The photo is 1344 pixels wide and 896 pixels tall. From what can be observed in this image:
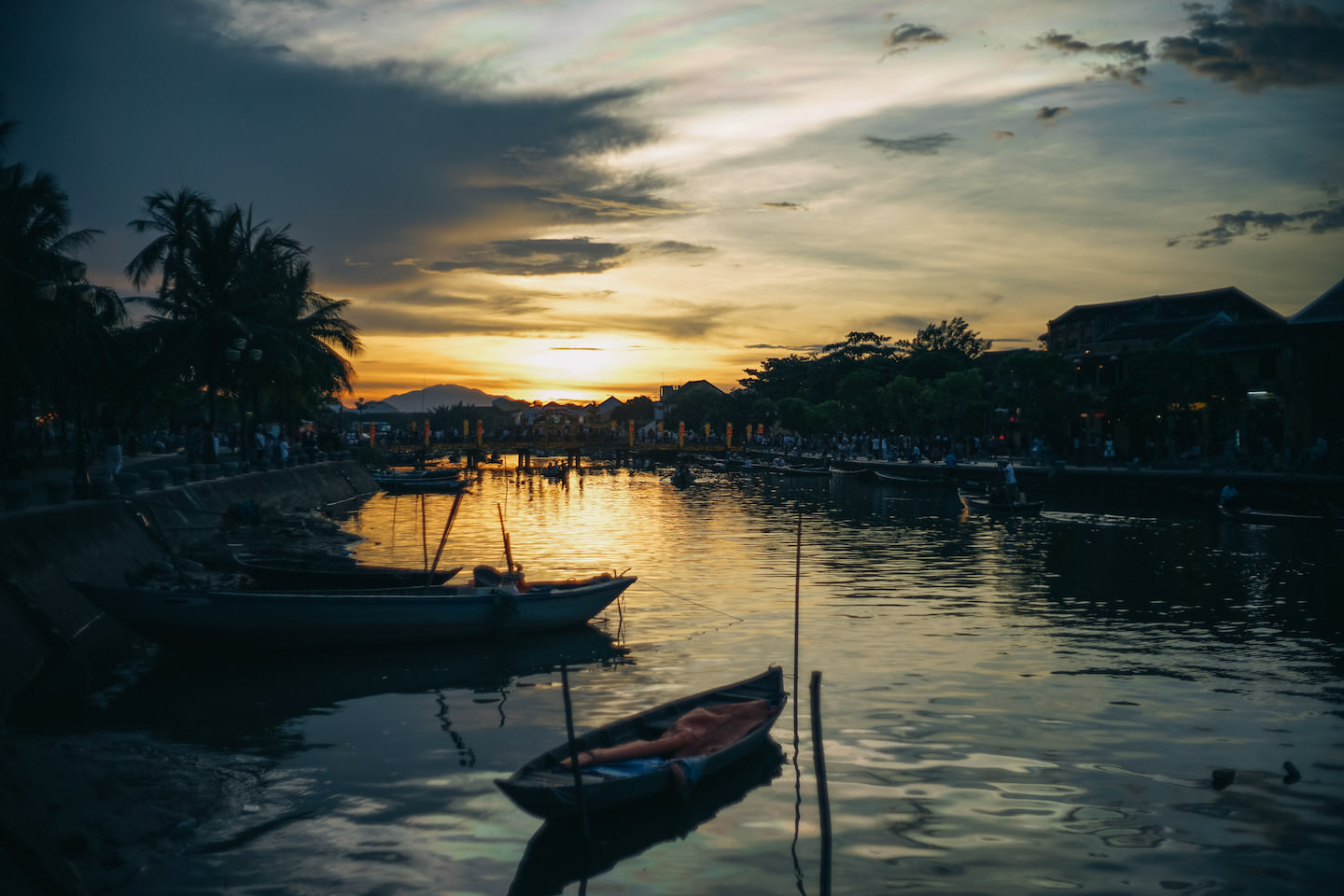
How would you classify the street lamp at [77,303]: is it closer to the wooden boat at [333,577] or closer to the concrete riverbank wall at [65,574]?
the concrete riverbank wall at [65,574]

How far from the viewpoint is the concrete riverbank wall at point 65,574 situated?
698 inches

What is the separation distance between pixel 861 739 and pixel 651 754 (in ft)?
13.8

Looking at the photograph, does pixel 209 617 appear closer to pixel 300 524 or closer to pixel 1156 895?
pixel 1156 895

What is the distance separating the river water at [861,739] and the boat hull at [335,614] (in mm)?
505

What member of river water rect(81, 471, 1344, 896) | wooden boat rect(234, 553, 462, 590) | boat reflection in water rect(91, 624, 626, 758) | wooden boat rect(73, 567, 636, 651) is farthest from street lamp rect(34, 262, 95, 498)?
river water rect(81, 471, 1344, 896)

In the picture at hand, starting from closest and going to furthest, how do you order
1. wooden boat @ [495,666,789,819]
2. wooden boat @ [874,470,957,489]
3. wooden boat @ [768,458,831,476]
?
wooden boat @ [495,666,789,819] < wooden boat @ [874,470,957,489] < wooden boat @ [768,458,831,476]

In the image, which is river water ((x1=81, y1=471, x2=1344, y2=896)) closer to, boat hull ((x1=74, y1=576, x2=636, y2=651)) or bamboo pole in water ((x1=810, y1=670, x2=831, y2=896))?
bamboo pole in water ((x1=810, y1=670, x2=831, y2=896))

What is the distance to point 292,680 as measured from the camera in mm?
18578

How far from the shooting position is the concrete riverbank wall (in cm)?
1773

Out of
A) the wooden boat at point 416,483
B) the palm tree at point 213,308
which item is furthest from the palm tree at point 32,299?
the wooden boat at point 416,483

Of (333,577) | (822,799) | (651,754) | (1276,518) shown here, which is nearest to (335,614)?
(333,577)

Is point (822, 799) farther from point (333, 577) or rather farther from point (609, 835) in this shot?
point (333, 577)

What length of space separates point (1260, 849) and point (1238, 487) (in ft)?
152

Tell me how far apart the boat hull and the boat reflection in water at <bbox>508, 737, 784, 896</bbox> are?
31.2 feet
